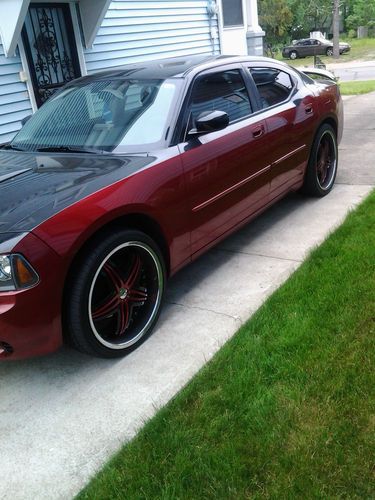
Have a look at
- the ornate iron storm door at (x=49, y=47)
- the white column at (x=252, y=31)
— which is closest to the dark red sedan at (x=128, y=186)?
the ornate iron storm door at (x=49, y=47)

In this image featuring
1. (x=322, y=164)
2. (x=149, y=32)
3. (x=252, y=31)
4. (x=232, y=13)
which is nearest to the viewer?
(x=322, y=164)

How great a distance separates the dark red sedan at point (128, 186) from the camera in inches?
99.5

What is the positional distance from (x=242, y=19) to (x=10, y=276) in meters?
12.4

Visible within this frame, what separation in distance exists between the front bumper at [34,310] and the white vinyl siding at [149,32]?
6.64 m

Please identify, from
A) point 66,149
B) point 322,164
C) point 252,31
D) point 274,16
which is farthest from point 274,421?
point 274,16

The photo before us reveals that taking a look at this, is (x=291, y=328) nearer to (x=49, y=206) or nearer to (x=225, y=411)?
(x=225, y=411)

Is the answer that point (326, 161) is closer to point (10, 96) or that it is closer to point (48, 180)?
point (48, 180)

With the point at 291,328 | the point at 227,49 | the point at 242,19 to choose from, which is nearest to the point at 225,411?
the point at 291,328

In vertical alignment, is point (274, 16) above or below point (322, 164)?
above

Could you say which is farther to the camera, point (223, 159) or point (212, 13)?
point (212, 13)

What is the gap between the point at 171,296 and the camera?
12.2 feet

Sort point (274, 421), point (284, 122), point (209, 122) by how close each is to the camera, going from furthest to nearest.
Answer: point (284, 122) < point (209, 122) < point (274, 421)

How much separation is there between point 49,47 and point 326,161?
4.71m

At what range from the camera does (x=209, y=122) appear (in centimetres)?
336
